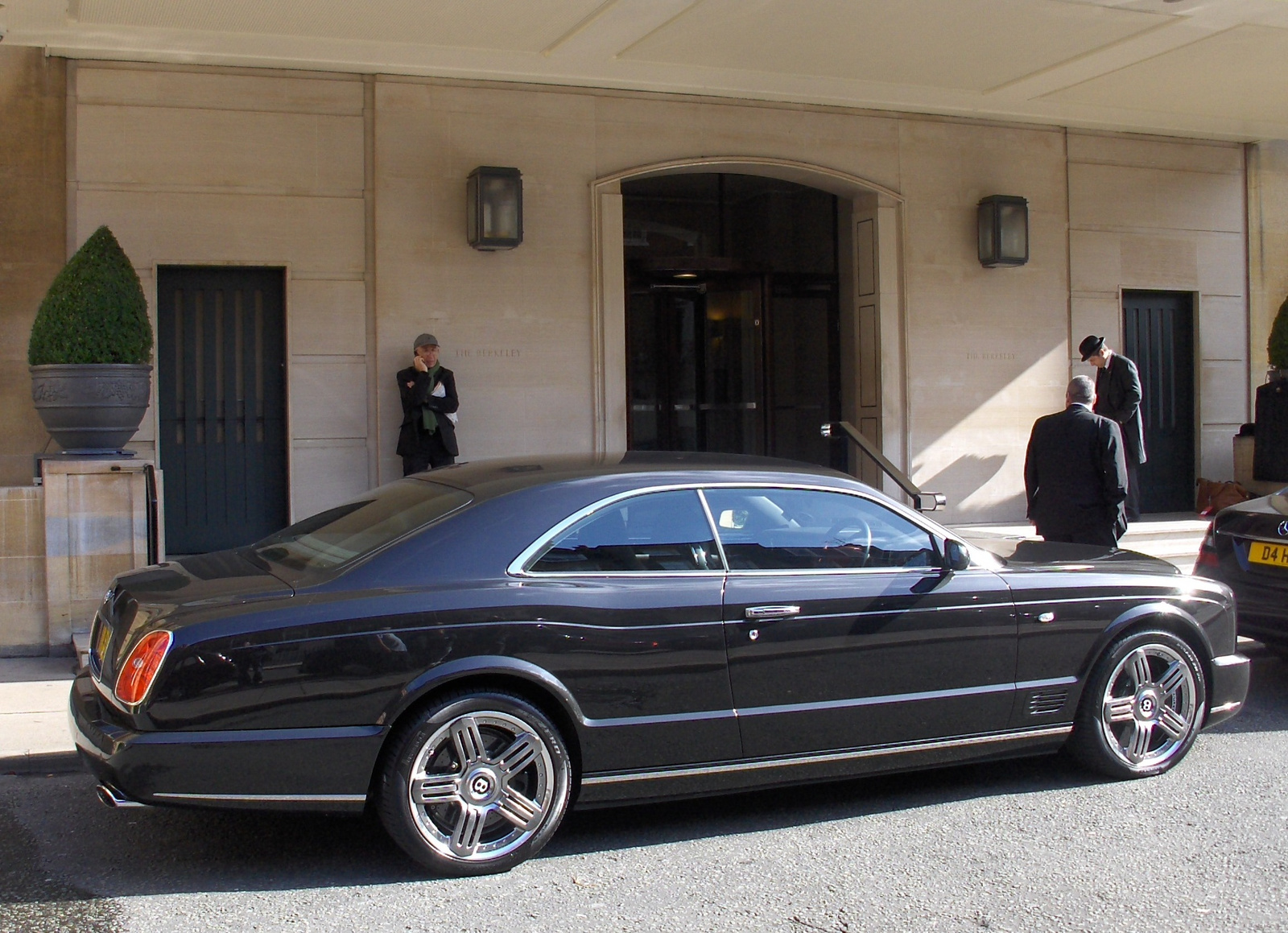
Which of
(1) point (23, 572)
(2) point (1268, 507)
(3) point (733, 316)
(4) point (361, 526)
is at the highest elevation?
(3) point (733, 316)

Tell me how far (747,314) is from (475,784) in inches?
373

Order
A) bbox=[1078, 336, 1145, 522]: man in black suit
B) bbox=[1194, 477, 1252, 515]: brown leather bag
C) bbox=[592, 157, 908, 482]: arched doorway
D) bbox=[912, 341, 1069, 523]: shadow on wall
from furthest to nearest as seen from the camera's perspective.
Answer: bbox=[592, 157, 908, 482]: arched doorway
bbox=[1194, 477, 1252, 515]: brown leather bag
bbox=[912, 341, 1069, 523]: shadow on wall
bbox=[1078, 336, 1145, 522]: man in black suit

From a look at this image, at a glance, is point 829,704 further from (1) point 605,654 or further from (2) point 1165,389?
(2) point 1165,389

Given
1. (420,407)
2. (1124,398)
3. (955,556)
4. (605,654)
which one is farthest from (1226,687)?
(420,407)

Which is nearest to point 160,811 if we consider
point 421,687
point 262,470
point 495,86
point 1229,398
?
point 421,687

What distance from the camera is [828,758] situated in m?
4.76

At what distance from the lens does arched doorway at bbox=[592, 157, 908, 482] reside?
12.7m

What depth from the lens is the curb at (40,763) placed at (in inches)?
221

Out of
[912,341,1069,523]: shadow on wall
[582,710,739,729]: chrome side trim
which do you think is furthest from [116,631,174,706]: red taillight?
[912,341,1069,523]: shadow on wall

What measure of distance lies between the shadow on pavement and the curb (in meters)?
0.07

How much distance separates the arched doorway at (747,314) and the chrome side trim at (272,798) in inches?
339

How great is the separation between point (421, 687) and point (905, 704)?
1912 mm

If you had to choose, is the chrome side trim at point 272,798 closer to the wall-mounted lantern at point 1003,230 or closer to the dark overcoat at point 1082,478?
the dark overcoat at point 1082,478

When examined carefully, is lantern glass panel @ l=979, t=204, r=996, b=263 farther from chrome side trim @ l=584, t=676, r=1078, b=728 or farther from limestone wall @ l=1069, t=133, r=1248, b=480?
chrome side trim @ l=584, t=676, r=1078, b=728
